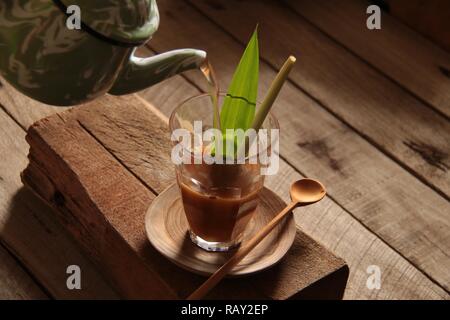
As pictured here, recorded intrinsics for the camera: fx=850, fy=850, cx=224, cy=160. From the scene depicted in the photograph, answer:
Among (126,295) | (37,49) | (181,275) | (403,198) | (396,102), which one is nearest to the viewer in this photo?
(37,49)

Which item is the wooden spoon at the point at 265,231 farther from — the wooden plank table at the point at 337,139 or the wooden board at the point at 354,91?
the wooden board at the point at 354,91

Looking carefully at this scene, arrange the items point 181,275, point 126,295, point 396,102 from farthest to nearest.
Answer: point 396,102 → point 126,295 → point 181,275

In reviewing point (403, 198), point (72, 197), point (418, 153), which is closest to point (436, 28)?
point (418, 153)

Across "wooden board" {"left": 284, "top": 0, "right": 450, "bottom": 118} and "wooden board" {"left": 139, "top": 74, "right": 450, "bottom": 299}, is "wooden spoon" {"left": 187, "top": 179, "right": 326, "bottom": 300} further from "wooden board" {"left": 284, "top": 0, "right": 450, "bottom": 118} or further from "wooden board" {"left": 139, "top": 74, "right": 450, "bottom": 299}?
"wooden board" {"left": 284, "top": 0, "right": 450, "bottom": 118}


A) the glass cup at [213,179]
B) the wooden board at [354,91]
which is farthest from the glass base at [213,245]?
the wooden board at [354,91]

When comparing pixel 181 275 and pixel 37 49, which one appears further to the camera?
pixel 181 275

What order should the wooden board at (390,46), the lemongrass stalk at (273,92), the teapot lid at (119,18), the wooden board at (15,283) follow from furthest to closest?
the wooden board at (390,46) → the wooden board at (15,283) → the lemongrass stalk at (273,92) → the teapot lid at (119,18)
